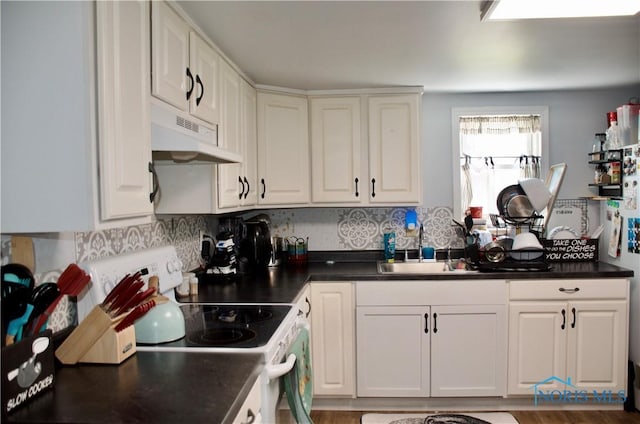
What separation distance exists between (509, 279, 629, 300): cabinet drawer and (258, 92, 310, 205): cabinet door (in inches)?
63.6

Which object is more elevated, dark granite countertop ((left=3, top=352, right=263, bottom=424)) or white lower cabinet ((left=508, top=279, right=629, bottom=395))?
dark granite countertop ((left=3, top=352, right=263, bottom=424))

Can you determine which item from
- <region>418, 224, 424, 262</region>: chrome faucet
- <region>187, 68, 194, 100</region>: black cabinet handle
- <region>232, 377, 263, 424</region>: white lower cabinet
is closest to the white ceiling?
<region>187, 68, 194, 100</region>: black cabinet handle

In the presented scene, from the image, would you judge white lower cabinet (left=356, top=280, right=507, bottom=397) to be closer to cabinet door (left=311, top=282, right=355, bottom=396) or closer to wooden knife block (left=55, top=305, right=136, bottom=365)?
cabinet door (left=311, top=282, right=355, bottom=396)

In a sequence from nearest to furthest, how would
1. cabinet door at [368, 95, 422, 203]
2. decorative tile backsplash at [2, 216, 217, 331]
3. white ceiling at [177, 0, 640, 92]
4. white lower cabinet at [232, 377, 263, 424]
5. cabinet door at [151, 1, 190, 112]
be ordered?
white lower cabinet at [232, 377, 263, 424] → decorative tile backsplash at [2, 216, 217, 331] → cabinet door at [151, 1, 190, 112] → white ceiling at [177, 0, 640, 92] → cabinet door at [368, 95, 422, 203]

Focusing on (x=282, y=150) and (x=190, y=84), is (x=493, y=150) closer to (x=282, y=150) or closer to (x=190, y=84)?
(x=282, y=150)

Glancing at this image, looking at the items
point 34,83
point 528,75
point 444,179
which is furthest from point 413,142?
point 34,83

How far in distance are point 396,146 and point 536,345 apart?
1.61 meters

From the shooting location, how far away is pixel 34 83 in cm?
124

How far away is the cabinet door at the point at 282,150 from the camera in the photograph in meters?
3.35

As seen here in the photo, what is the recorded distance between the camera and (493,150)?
3.81 m

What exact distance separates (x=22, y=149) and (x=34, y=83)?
0.56 feet

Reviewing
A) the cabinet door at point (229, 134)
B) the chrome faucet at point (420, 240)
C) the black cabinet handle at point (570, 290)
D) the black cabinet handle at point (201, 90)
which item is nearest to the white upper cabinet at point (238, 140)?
the cabinet door at point (229, 134)

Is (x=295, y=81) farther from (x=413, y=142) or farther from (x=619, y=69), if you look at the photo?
(x=619, y=69)

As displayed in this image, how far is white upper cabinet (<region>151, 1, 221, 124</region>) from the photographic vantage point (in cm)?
178
